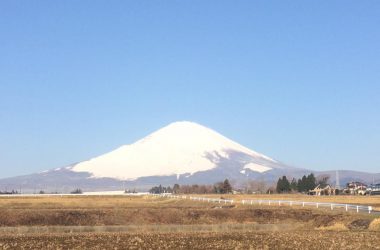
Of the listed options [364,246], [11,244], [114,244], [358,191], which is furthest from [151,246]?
[358,191]

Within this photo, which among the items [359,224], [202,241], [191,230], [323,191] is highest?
[323,191]

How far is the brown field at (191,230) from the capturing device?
3915cm

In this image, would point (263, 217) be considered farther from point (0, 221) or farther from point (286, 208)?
point (0, 221)

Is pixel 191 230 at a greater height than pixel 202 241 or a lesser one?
greater

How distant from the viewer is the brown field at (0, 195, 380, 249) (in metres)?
39.2

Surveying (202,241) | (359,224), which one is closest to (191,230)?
(359,224)

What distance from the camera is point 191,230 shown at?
184 ft

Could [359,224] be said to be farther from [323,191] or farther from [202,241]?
[323,191]


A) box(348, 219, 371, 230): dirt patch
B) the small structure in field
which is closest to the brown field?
box(348, 219, 371, 230): dirt patch

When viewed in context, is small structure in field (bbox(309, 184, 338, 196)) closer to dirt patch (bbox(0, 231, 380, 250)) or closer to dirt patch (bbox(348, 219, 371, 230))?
dirt patch (bbox(348, 219, 371, 230))

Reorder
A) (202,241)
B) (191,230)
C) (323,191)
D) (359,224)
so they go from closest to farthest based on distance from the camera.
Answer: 1. (202,241)
2. (359,224)
3. (191,230)
4. (323,191)

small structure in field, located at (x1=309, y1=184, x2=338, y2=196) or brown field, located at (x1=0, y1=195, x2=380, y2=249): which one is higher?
small structure in field, located at (x1=309, y1=184, x2=338, y2=196)

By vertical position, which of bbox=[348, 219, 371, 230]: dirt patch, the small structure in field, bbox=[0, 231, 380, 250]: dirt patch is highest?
the small structure in field

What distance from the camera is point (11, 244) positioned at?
129 ft
